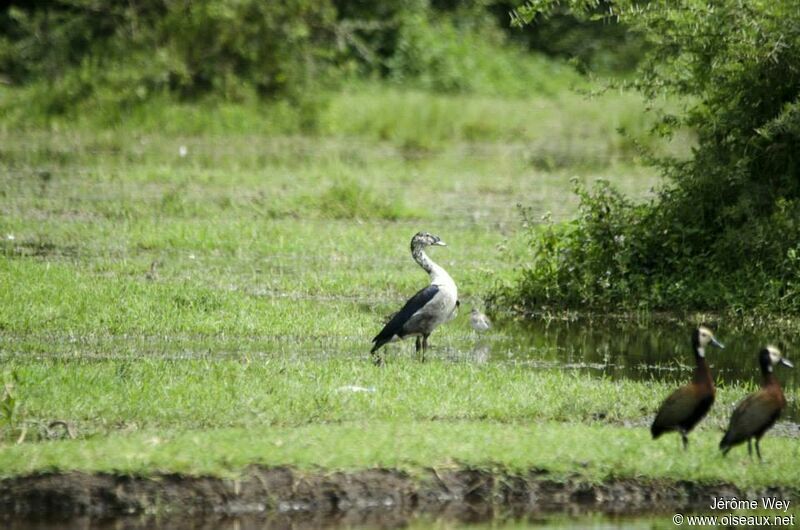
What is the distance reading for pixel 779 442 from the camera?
9.55 metres

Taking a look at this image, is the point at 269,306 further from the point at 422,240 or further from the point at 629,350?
the point at 629,350

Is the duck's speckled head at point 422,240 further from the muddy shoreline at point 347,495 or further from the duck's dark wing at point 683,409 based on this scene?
the muddy shoreline at point 347,495

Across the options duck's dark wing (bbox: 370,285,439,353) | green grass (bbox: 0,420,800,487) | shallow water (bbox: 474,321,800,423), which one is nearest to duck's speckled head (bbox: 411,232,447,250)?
shallow water (bbox: 474,321,800,423)

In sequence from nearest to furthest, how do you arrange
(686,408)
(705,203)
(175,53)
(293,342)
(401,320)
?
(686,408) < (401,320) < (293,342) < (705,203) < (175,53)

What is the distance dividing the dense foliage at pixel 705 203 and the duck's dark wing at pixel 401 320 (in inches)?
118

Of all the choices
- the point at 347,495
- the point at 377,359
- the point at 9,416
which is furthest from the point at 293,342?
the point at 347,495

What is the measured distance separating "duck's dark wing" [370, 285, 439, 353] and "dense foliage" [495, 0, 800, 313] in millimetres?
2988

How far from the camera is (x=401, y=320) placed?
37.8 feet

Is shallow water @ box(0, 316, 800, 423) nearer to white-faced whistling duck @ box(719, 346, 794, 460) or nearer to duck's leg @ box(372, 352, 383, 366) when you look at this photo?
duck's leg @ box(372, 352, 383, 366)

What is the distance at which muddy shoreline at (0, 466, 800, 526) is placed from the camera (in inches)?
325

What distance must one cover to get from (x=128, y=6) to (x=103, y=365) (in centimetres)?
1898

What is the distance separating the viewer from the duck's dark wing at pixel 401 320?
11.5 metres

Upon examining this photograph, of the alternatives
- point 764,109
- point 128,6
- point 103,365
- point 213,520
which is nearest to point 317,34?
point 128,6

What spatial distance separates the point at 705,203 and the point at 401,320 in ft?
14.9
